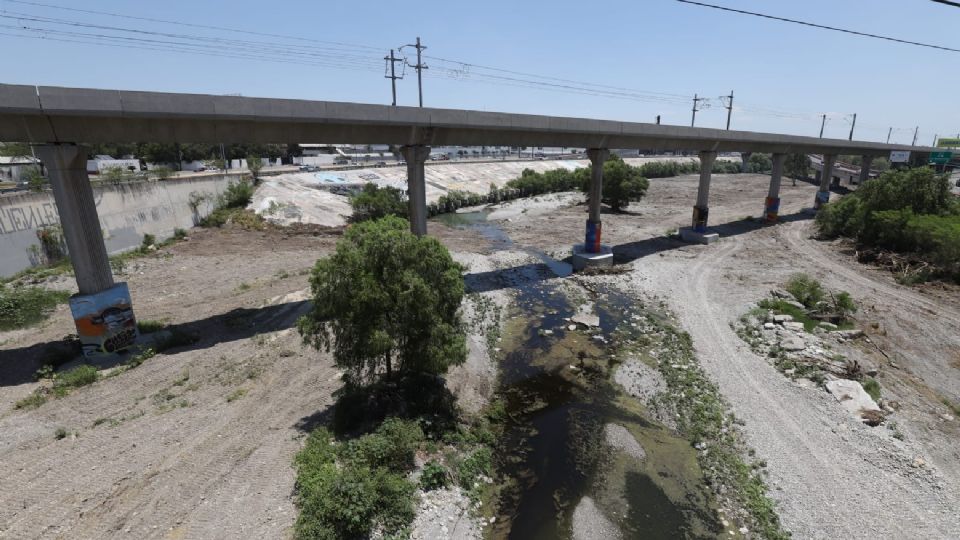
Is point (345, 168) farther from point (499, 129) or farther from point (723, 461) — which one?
point (723, 461)

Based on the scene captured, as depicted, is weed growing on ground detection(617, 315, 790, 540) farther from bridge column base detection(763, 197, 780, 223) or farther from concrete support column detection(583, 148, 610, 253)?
bridge column base detection(763, 197, 780, 223)

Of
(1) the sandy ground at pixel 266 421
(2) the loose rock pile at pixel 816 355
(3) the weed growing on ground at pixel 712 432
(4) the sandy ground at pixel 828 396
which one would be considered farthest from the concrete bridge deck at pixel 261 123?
(2) the loose rock pile at pixel 816 355

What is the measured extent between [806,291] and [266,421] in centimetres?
3552

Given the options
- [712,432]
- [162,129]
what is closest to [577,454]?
[712,432]

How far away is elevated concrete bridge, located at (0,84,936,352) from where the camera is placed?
1966 centimetres

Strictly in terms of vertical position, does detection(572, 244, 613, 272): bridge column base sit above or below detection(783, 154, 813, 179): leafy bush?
below

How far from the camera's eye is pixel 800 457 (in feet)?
52.9

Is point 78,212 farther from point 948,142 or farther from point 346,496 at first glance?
point 948,142

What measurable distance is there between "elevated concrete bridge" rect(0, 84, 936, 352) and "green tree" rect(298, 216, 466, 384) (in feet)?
41.5

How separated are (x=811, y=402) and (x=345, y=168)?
7931cm

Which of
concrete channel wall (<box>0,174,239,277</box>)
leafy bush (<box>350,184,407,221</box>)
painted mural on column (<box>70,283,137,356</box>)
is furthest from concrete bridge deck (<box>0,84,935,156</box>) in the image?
leafy bush (<box>350,184,407,221</box>)

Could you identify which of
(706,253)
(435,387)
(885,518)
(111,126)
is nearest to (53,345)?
(111,126)

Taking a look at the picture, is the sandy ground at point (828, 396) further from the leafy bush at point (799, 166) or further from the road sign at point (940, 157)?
the leafy bush at point (799, 166)

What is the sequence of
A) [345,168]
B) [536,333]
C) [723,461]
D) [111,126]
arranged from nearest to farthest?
[723,461]
[111,126]
[536,333]
[345,168]
